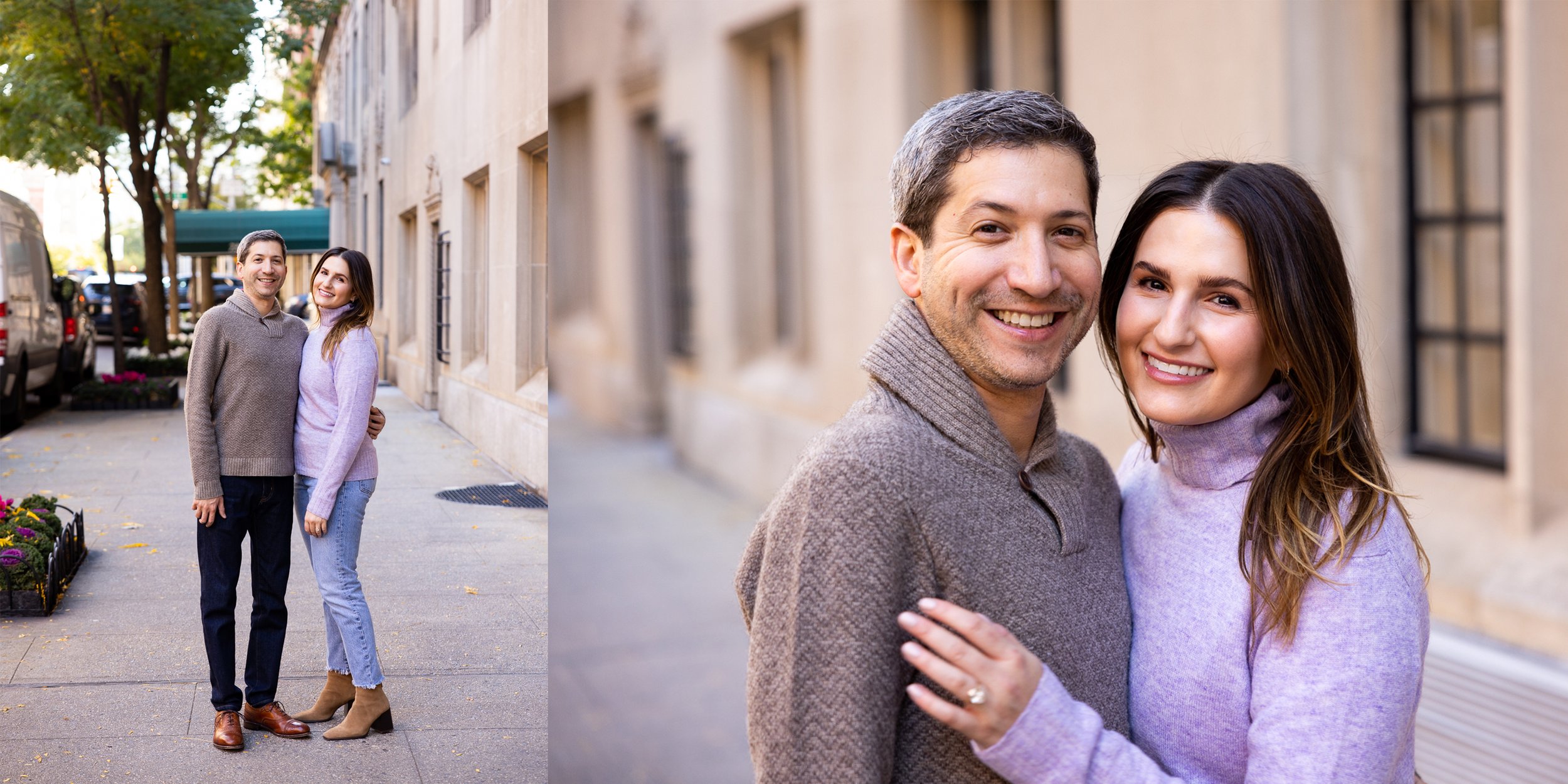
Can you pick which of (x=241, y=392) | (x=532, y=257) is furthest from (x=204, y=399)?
(x=532, y=257)

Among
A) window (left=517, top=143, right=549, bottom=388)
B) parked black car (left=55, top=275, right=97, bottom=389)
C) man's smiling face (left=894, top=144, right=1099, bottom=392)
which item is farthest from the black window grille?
man's smiling face (left=894, top=144, right=1099, bottom=392)

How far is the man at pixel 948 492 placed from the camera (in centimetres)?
116

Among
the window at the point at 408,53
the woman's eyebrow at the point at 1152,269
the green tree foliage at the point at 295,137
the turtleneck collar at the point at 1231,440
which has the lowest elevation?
the turtleneck collar at the point at 1231,440

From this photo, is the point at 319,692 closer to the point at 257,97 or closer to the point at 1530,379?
the point at 257,97

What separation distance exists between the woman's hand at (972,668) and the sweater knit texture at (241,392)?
1.17 metres

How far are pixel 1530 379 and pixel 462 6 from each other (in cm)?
359

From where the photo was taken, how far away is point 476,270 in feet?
7.73

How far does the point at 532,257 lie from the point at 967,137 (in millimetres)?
1251

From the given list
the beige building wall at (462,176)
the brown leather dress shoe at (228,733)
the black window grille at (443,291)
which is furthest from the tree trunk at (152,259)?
the brown leather dress shoe at (228,733)

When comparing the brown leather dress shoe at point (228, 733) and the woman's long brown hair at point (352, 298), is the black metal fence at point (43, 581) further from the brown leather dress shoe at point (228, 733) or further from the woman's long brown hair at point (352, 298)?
the woman's long brown hair at point (352, 298)

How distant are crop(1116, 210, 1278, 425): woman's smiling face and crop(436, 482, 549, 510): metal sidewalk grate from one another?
52.3 inches

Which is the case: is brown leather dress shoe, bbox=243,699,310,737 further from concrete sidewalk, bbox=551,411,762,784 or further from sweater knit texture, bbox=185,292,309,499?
concrete sidewalk, bbox=551,411,762,784

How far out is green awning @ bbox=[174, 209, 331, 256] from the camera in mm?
1979

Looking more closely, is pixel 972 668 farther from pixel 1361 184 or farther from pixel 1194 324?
pixel 1361 184
